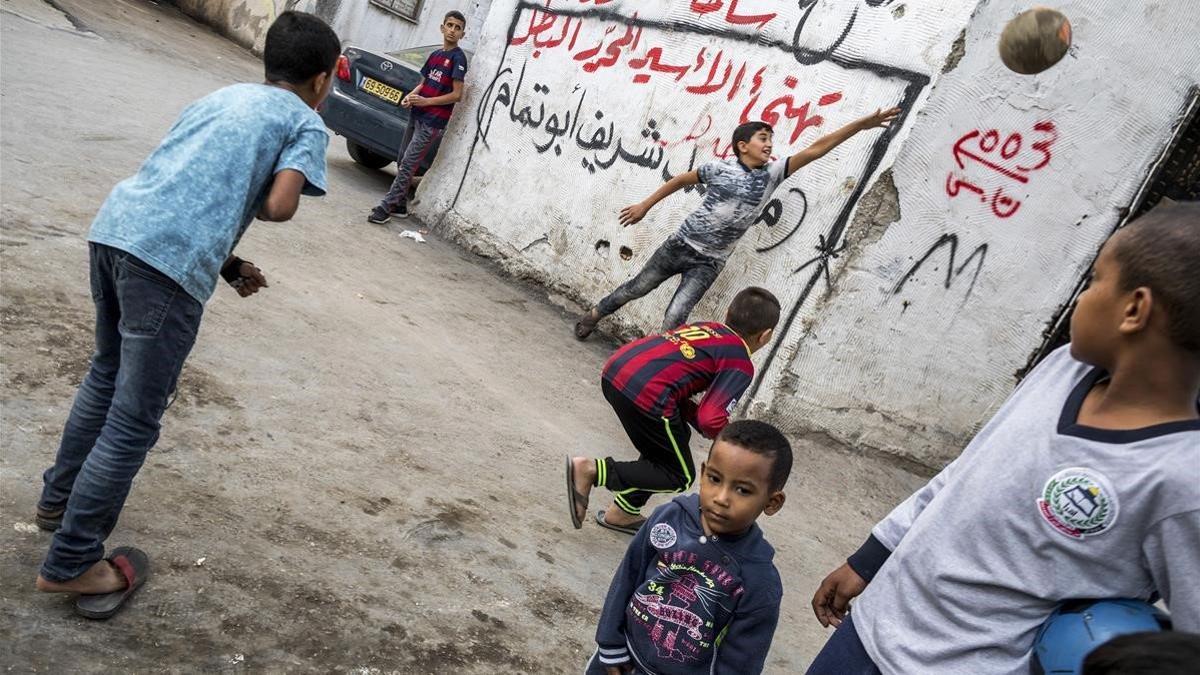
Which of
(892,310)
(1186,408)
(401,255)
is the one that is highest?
(1186,408)

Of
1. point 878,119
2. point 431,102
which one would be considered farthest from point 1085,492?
point 431,102

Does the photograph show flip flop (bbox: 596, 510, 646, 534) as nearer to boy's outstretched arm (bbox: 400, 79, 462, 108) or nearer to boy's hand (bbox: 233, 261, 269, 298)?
boy's hand (bbox: 233, 261, 269, 298)

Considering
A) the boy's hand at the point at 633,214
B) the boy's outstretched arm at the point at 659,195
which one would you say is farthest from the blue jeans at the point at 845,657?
the boy's hand at the point at 633,214

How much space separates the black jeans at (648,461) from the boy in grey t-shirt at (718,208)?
82.2 inches

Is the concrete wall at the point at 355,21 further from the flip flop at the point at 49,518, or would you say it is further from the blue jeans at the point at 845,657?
the blue jeans at the point at 845,657

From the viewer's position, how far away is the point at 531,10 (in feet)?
25.6

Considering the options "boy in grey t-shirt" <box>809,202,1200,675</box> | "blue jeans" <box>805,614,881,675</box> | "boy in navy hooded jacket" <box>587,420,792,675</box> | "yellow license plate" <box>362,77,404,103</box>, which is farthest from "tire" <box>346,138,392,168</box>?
"boy in grey t-shirt" <box>809,202,1200,675</box>

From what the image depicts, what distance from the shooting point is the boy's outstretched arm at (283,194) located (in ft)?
7.80

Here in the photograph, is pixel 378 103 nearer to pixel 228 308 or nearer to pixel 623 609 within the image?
pixel 228 308

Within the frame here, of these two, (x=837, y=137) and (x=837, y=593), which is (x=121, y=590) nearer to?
(x=837, y=593)

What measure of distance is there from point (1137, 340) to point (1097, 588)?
423 millimetres

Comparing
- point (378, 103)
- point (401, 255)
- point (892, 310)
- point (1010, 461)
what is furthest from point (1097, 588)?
point (378, 103)

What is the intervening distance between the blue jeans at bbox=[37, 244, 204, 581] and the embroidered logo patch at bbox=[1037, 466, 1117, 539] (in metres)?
2.04

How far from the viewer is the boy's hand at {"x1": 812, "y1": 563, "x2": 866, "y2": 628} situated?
2070 millimetres
